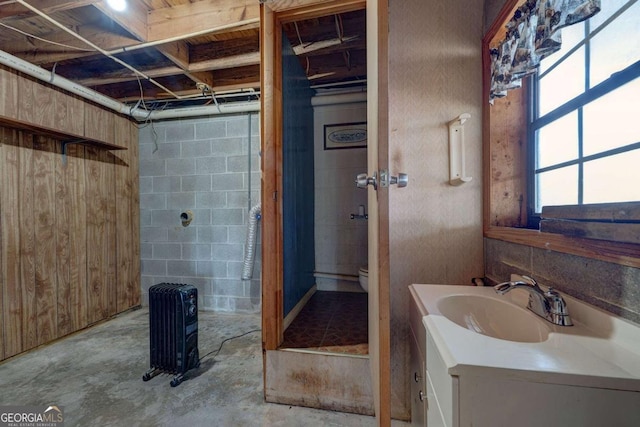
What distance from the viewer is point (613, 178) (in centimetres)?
79

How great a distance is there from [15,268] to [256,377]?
82.8 inches

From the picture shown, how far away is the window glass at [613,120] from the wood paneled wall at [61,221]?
3.51m

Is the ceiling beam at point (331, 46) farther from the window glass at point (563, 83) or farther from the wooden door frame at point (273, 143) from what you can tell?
the window glass at point (563, 83)

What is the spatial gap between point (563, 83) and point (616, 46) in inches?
8.6

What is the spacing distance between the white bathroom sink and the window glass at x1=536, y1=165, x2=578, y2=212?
0.50m

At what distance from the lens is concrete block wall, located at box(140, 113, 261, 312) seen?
2627 millimetres

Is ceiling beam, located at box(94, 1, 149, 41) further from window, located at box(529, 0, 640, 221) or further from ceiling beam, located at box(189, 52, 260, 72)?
window, located at box(529, 0, 640, 221)

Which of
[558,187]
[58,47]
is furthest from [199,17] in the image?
[558,187]

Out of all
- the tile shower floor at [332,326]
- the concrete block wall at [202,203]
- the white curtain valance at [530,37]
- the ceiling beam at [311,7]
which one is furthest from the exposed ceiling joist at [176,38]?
the tile shower floor at [332,326]

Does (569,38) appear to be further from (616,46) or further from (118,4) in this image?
(118,4)

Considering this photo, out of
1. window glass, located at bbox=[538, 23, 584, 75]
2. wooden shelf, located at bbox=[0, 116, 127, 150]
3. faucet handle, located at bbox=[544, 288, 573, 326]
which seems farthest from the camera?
wooden shelf, located at bbox=[0, 116, 127, 150]

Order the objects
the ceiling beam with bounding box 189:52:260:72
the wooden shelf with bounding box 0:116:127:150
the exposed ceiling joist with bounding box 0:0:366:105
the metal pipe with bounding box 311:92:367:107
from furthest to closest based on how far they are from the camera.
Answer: the metal pipe with bounding box 311:92:367:107, the ceiling beam with bounding box 189:52:260:72, the wooden shelf with bounding box 0:116:127:150, the exposed ceiling joist with bounding box 0:0:366:105

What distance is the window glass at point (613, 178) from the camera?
730 mm

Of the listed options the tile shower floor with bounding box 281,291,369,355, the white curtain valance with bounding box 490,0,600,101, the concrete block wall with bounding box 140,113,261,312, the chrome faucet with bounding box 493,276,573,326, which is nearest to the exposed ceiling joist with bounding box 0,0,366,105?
the concrete block wall with bounding box 140,113,261,312
